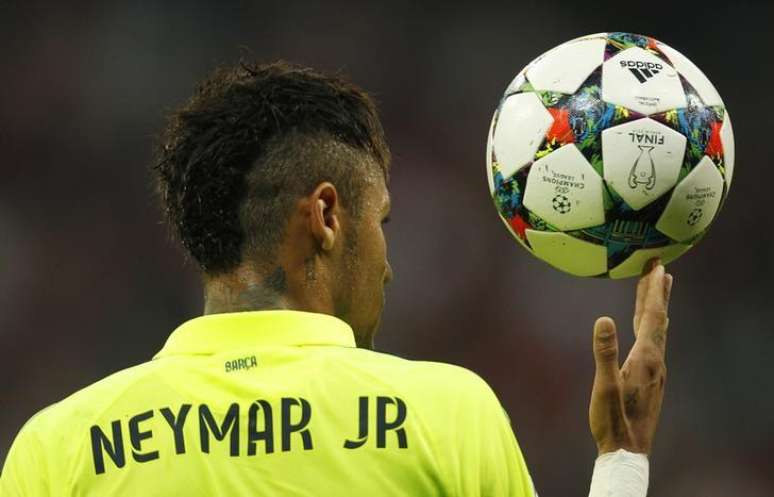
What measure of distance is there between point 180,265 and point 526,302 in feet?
7.98

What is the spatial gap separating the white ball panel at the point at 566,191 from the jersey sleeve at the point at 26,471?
1575 millimetres

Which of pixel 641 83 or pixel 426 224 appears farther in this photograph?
pixel 426 224

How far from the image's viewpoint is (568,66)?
328 centimetres

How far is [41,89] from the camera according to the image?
8547 millimetres

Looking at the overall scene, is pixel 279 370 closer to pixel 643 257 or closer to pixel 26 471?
pixel 26 471

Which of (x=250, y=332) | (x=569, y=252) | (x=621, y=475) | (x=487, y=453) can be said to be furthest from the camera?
(x=569, y=252)

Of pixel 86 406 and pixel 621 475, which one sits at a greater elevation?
pixel 86 406

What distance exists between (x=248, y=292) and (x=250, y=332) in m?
0.11

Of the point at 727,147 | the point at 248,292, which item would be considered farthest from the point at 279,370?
the point at 727,147

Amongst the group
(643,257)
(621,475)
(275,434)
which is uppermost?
(643,257)

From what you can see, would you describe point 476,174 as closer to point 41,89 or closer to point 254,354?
point 41,89

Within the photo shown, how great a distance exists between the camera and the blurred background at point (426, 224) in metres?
7.98

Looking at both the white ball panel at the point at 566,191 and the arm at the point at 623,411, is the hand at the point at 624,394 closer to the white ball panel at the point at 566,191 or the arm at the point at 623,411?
the arm at the point at 623,411

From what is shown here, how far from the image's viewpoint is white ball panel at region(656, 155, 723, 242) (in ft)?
10.1
